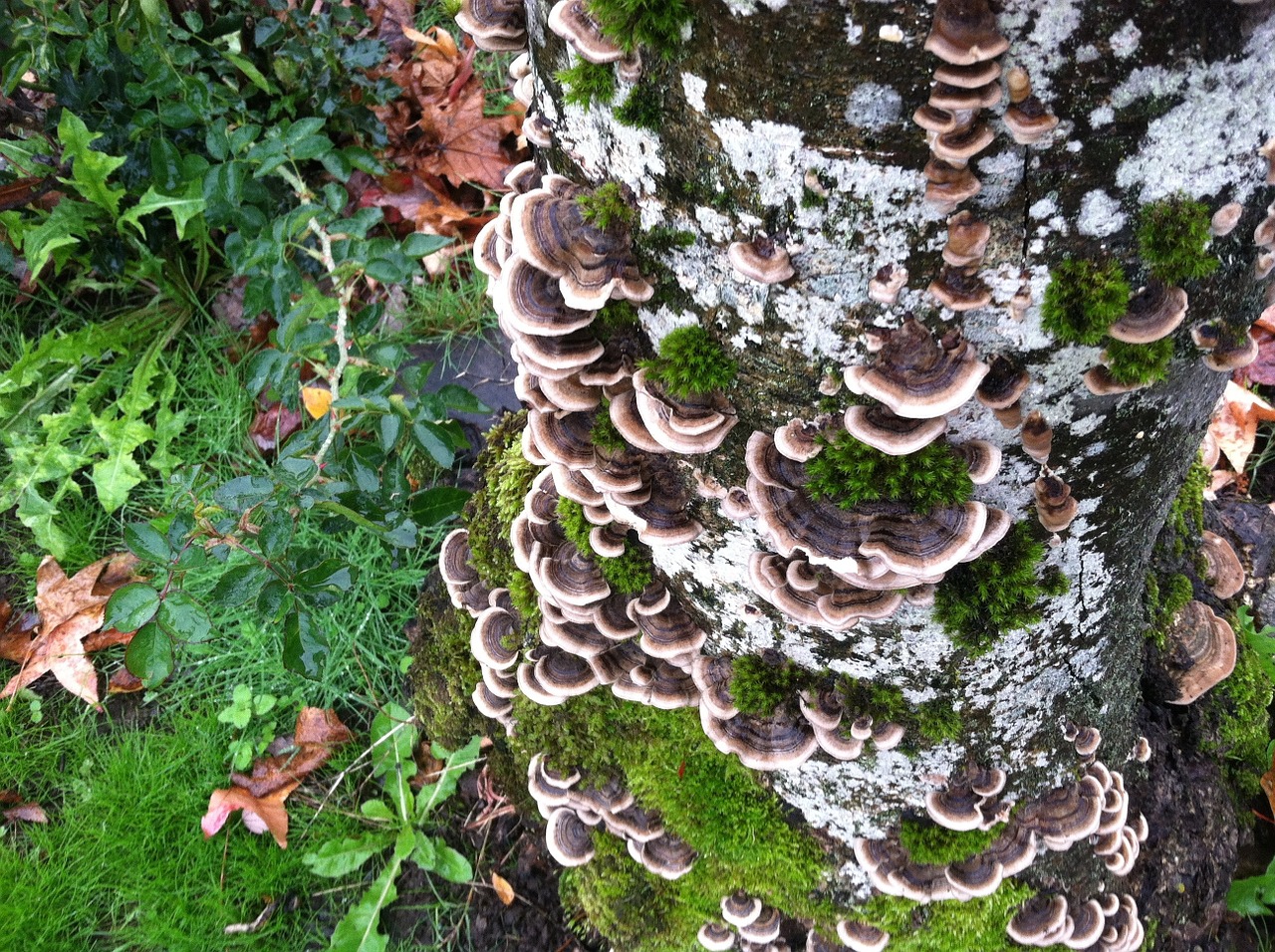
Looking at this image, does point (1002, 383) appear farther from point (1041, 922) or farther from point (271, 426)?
point (271, 426)

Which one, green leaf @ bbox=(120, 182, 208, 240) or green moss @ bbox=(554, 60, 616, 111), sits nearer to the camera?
green moss @ bbox=(554, 60, 616, 111)

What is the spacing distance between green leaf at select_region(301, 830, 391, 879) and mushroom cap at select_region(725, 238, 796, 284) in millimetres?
3446

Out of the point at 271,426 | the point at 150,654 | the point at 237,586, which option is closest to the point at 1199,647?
the point at 237,586

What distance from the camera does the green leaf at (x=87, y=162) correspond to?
166 inches

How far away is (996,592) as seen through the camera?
86.2 inches

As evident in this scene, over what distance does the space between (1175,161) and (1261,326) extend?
435 centimetres

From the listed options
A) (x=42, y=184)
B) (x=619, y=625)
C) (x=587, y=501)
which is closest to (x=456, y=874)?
(x=619, y=625)

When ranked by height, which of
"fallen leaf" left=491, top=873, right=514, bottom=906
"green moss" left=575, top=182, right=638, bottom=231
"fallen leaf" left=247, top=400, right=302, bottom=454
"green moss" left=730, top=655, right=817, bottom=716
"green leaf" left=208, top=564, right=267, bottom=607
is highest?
"green moss" left=575, top=182, right=638, bottom=231

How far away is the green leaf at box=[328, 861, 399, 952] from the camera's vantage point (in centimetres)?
388

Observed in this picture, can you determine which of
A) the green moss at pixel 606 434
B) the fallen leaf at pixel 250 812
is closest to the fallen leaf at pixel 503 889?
the fallen leaf at pixel 250 812

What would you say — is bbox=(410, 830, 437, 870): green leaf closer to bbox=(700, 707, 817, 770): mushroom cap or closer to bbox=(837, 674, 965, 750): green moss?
bbox=(700, 707, 817, 770): mushroom cap

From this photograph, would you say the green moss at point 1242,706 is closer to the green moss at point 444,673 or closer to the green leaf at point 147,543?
the green moss at point 444,673

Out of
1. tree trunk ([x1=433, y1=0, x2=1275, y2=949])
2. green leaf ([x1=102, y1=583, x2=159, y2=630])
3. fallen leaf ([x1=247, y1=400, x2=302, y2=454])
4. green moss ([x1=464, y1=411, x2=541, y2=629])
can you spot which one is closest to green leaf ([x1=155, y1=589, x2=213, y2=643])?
green leaf ([x1=102, y1=583, x2=159, y2=630])

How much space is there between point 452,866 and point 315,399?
259 centimetres
